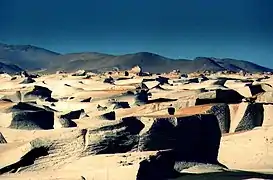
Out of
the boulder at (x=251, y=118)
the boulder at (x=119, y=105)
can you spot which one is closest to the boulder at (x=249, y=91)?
the boulder at (x=119, y=105)

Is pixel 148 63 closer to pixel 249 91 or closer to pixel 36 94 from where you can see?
pixel 36 94

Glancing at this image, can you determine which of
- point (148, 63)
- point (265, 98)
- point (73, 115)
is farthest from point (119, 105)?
point (148, 63)

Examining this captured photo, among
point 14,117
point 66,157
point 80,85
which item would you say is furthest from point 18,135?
point 80,85

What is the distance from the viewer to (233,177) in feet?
57.1

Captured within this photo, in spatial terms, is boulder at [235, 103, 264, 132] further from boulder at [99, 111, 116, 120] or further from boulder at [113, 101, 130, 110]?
boulder at [113, 101, 130, 110]

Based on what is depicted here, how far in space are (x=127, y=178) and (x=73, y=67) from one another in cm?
15563

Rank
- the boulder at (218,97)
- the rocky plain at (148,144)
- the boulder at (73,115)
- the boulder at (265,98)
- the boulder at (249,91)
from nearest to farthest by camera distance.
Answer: the rocky plain at (148,144) < the boulder at (218,97) < the boulder at (73,115) < the boulder at (265,98) < the boulder at (249,91)

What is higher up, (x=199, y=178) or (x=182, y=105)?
(x=182, y=105)

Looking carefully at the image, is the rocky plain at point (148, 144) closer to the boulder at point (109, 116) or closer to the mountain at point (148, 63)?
the boulder at point (109, 116)

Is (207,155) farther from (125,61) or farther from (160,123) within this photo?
(125,61)

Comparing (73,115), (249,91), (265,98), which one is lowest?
(73,115)

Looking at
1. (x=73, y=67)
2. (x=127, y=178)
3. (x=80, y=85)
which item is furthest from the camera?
(x=73, y=67)

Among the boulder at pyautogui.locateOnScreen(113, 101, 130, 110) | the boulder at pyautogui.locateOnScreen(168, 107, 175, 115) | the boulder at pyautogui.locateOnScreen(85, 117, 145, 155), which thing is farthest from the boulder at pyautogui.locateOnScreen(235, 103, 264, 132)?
the boulder at pyautogui.locateOnScreen(113, 101, 130, 110)

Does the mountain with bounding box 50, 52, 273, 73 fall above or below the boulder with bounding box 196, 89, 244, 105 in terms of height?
above
